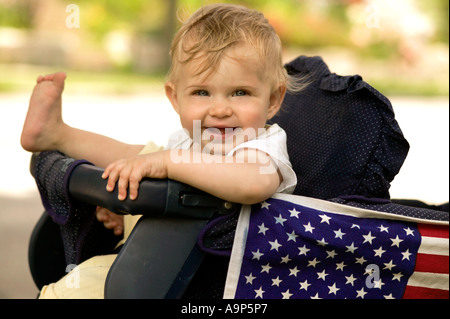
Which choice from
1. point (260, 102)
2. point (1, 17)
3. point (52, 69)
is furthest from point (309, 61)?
point (1, 17)

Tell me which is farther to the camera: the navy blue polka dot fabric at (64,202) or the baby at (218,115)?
the navy blue polka dot fabric at (64,202)

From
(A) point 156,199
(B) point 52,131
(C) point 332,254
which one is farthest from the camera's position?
(B) point 52,131

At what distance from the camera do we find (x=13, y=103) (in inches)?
325

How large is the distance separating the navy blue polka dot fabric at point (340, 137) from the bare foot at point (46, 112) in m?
0.67

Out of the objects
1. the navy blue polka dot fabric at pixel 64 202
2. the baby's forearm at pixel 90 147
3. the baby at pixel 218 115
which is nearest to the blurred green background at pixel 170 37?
the baby's forearm at pixel 90 147

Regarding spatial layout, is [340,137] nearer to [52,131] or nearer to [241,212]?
[241,212]

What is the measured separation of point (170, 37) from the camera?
1208 centimetres

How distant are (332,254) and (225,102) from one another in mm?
445

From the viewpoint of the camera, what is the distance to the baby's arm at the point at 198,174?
1249 mm

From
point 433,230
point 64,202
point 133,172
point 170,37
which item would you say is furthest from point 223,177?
point 170,37

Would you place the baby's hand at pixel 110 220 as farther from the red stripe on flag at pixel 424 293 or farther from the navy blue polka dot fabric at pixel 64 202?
the red stripe on flag at pixel 424 293

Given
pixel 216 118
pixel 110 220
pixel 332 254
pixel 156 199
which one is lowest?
pixel 110 220
